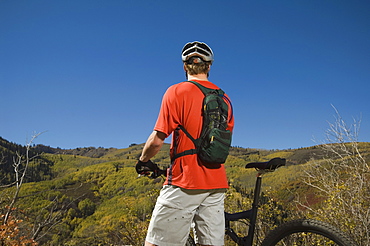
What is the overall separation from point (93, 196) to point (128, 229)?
76.5 feet

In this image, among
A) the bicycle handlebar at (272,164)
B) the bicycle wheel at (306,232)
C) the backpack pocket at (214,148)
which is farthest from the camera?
the bicycle handlebar at (272,164)

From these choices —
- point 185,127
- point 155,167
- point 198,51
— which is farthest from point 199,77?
point 155,167

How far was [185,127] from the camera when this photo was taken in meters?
2.09

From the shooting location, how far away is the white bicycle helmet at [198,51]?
7.44 ft

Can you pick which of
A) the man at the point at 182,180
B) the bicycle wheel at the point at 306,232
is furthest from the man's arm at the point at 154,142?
the bicycle wheel at the point at 306,232

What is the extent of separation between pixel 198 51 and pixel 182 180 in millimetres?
947

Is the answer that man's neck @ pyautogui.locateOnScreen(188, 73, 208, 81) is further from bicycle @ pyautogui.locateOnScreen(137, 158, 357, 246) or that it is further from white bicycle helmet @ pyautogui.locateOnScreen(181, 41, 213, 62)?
bicycle @ pyautogui.locateOnScreen(137, 158, 357, 246)

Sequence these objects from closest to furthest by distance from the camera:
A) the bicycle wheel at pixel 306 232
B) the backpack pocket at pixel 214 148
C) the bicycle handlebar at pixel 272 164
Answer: the backpack pocket at pixel 214 148 → the bicycle wheel at pixel 306 232 → the bicycle handlebar at pixel 272 164

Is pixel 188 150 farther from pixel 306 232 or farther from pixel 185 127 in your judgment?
pixel 306 232

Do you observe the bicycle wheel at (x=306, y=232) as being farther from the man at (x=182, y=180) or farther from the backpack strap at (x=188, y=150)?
the backpack strap at (x=188, y=150)

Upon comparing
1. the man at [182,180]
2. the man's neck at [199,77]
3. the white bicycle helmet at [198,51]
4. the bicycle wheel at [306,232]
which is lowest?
the bicycle wheel at [306,232]

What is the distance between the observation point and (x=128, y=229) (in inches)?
286

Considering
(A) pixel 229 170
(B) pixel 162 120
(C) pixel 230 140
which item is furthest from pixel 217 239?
(A) pixel 229 170

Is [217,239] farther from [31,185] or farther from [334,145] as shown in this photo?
[31,185]
